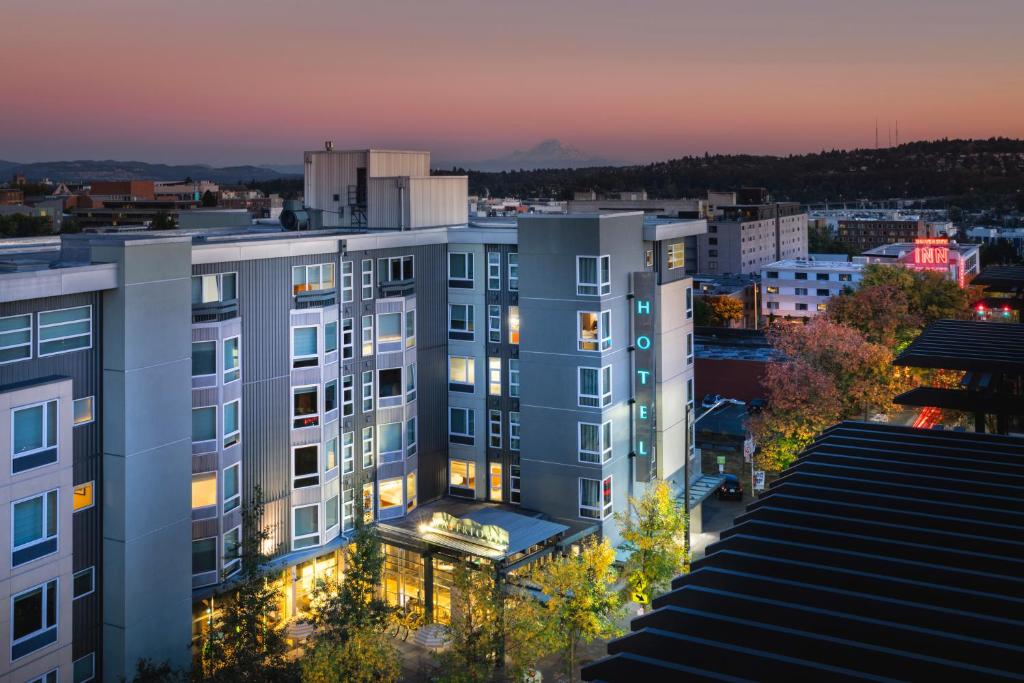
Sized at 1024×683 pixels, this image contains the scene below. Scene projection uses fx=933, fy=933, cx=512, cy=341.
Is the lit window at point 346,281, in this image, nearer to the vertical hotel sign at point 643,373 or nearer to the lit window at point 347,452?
the lit window at point 347,452

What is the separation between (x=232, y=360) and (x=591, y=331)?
49.5ft

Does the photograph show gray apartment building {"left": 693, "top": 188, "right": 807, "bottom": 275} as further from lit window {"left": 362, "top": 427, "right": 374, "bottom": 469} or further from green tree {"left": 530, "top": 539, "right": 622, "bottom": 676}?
green tree {"left": 530, "top": 539, "right": 622, "bottom": 676}

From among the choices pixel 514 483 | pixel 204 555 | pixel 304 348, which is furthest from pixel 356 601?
pixel 514 483

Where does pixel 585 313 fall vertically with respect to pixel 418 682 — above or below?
above

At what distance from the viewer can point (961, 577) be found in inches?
546

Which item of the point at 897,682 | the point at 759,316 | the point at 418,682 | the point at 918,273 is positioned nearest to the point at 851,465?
the point at 897,682

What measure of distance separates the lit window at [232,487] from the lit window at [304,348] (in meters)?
4.56

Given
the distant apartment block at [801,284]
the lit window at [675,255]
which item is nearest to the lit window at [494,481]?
the lit window at [675,255]

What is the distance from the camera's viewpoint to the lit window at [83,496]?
2666cm

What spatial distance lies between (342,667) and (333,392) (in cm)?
1319

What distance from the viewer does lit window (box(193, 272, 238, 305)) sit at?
102 ft

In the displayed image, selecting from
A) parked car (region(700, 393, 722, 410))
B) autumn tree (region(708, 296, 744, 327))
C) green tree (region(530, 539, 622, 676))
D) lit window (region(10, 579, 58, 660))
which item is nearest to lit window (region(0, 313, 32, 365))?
lit window (region(10, 579, 58, 660))

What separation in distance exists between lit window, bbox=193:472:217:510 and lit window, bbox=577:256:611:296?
16822 millimetres

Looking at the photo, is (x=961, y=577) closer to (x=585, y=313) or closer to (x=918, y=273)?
(x=585, y=313)
